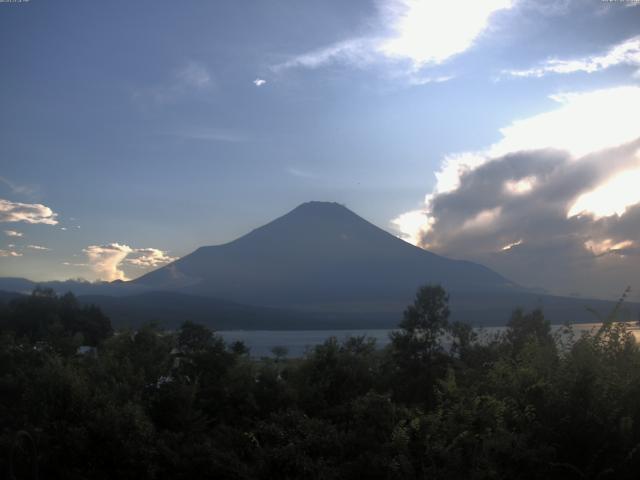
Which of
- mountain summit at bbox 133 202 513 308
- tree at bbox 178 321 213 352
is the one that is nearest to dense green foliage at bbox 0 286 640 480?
tree at bbox 178 321 213 352

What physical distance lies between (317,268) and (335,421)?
160 m

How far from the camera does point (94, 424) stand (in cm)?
708

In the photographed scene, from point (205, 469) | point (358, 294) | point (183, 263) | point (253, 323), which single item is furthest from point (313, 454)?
point (183, 263)

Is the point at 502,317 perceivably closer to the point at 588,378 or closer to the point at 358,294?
the point at 358,294

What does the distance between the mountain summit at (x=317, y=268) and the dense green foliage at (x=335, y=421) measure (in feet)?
410

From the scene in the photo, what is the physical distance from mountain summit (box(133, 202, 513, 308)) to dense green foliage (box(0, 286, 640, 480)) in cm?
12498

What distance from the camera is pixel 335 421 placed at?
8398mm

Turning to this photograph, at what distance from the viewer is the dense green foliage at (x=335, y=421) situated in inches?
219

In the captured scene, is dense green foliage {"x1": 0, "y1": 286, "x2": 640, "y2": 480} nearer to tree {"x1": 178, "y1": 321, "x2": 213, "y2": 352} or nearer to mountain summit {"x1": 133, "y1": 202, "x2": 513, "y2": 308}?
tree {"x1": 178, "y1": 321, "x2": 213, "y2": 352}

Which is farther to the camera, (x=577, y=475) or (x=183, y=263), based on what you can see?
(x=183, y=263)

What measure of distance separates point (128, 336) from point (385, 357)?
614 cm

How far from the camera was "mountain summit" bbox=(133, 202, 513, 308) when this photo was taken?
149875 millimetres

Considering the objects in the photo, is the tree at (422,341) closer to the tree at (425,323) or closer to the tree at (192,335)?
the tree at (425,323)

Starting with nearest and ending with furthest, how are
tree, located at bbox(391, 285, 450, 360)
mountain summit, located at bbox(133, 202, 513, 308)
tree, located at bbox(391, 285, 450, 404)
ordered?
tree, located at bbox(391, 285, 450, 404) < tree, located at bbox(391, 285, 450, 360) < mountain summit, located at bbox(133, 202, 513, 308)
